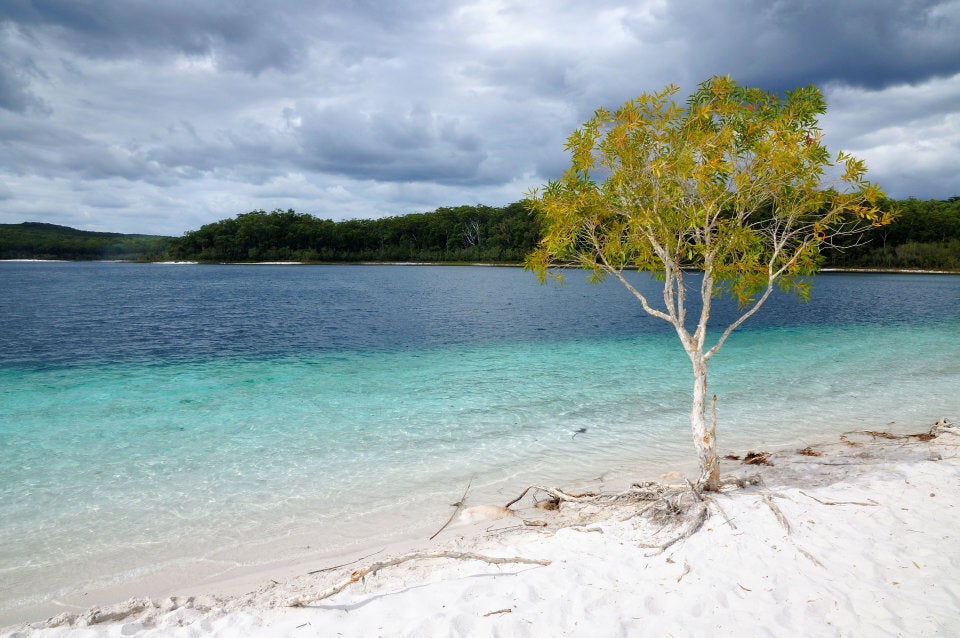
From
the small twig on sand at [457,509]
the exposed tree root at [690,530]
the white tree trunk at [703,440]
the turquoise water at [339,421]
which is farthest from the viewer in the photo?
the turquoise water at [339,421]

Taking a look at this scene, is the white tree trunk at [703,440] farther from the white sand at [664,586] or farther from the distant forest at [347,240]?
the distant forest at [347,240]

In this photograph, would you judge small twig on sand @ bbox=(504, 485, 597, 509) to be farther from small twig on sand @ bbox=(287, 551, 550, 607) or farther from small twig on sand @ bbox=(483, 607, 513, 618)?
small twig on sand @ bbox=(483, 607, 513, 618)

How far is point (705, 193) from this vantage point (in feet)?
25.7

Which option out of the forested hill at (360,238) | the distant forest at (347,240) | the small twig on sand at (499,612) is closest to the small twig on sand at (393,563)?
the small twig on sand at (499,612)

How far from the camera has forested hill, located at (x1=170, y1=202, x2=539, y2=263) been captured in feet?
548

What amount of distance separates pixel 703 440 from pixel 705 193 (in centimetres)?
369

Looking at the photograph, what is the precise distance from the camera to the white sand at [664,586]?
4.81 m

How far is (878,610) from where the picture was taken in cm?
485

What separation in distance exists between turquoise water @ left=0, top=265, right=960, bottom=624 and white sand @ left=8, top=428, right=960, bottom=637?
78.7 inches

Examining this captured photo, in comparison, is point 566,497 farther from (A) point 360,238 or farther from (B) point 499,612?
(A) point 360,238

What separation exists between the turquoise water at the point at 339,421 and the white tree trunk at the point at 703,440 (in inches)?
103

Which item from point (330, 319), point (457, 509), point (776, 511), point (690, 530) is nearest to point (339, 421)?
point (457, 509)

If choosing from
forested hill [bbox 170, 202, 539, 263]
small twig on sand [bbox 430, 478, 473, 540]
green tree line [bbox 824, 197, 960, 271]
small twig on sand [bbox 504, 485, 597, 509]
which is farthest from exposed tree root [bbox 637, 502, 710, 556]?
forested hill [bbox 170, 202, 539, 263]

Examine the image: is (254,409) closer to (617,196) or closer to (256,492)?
(256,492)
